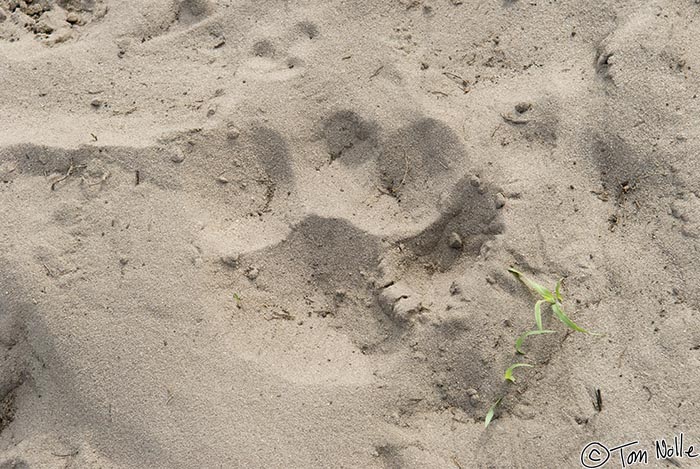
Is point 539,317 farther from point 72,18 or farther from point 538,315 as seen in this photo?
point 72,18

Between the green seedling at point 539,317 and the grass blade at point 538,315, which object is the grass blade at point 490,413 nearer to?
the green seedling at point 539,317

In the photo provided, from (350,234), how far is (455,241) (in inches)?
13.3

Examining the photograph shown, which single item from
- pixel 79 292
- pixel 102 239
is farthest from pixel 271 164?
pixel 79 292

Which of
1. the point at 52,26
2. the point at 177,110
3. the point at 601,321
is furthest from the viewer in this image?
the point at 52,26

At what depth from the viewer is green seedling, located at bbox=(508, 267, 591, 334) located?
1.88 meters

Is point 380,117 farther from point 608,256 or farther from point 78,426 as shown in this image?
point 78,426

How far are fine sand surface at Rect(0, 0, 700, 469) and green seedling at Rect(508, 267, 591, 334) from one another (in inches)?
1.4

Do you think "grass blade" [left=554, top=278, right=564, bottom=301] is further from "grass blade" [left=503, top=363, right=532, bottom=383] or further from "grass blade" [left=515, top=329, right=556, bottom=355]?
"grass blade" [left=503, top=363, right=532, bottom=383]

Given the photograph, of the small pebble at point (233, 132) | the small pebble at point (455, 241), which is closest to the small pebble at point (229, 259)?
the small pebble at point (233, 132)

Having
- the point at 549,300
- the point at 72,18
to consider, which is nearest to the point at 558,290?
the point at 549,300

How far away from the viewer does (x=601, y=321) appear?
1.95 metres

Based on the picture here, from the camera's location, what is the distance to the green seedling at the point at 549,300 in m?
1.88

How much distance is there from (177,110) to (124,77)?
26 centimetres

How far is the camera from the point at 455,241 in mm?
2086
